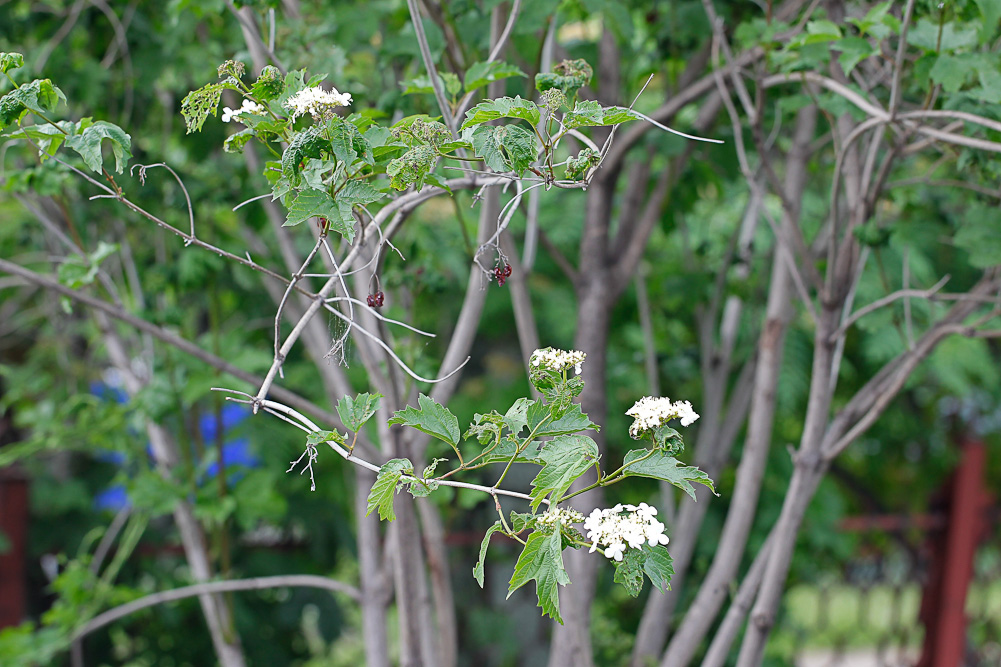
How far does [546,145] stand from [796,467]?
40.7 inches

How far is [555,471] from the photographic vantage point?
2.64 ft

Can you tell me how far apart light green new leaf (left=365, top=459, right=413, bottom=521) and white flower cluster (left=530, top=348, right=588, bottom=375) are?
0.19m

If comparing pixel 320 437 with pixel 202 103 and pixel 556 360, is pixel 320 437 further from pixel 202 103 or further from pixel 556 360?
pixel 202 103

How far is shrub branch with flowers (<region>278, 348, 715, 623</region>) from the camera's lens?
30.7 inches

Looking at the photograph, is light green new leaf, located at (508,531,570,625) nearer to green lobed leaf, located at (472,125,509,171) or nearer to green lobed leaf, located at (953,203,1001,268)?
green lobed leaf, located at (472,125,509,171)

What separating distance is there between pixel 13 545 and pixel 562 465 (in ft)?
7.83

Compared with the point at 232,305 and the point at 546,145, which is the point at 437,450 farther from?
the point at 546,145

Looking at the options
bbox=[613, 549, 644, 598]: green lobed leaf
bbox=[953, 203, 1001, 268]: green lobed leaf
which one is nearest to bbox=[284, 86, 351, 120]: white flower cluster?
bbox=[613, 549, 644, 598]: green lobed leaf

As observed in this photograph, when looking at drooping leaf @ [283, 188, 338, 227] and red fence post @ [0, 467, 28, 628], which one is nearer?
drooping leaf @ [283, 188, 338, 227]

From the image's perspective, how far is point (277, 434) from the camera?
2406mm

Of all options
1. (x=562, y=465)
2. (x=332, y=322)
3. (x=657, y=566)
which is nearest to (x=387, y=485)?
(x=562, y=465)

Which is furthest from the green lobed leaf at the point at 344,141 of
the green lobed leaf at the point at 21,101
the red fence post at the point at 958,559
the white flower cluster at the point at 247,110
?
the red fence post at the point at 958,559

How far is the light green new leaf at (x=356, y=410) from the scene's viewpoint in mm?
882

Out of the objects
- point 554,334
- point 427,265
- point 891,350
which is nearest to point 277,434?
point 554,334
